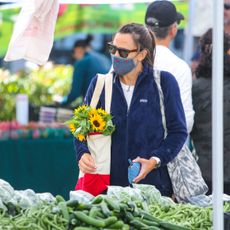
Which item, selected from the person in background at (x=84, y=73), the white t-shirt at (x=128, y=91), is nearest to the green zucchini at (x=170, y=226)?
the white t-shirt at (x=128, y=91)

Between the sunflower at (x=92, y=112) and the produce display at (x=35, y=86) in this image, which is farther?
the produce display at (x=35, y=86)

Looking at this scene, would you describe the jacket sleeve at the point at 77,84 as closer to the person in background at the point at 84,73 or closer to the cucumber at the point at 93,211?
the person in background at the point at 84,73

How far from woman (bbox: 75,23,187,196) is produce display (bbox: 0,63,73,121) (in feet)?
14.1

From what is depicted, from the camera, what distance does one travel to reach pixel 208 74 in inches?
Result: 238

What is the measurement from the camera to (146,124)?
520 centimetres

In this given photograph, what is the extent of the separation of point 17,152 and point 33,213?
14.6ft

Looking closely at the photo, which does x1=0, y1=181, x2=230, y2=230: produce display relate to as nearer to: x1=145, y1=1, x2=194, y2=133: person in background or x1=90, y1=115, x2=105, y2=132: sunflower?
x1=90, y1=115, x2=105, y2=132: sunflower

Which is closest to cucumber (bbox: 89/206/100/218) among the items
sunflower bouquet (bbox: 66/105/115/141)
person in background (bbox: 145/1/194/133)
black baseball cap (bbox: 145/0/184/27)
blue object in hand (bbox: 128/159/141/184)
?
blue object in hand (bbox: 128/159/141/184)

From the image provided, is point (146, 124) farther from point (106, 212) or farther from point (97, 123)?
point (106, 212)

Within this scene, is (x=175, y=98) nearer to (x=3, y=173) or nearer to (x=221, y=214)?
(x=221, y=214)

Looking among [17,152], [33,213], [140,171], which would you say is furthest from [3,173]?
[33,213]

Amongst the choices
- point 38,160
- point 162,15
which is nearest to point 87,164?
point 162,15

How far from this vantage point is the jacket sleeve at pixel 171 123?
5.21 m

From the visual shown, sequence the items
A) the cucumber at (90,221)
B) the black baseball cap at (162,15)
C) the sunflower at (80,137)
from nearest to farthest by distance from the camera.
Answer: the cucumber at (90,221) < the sunflower at (80,137) < the black baseball cap at (162,15)
